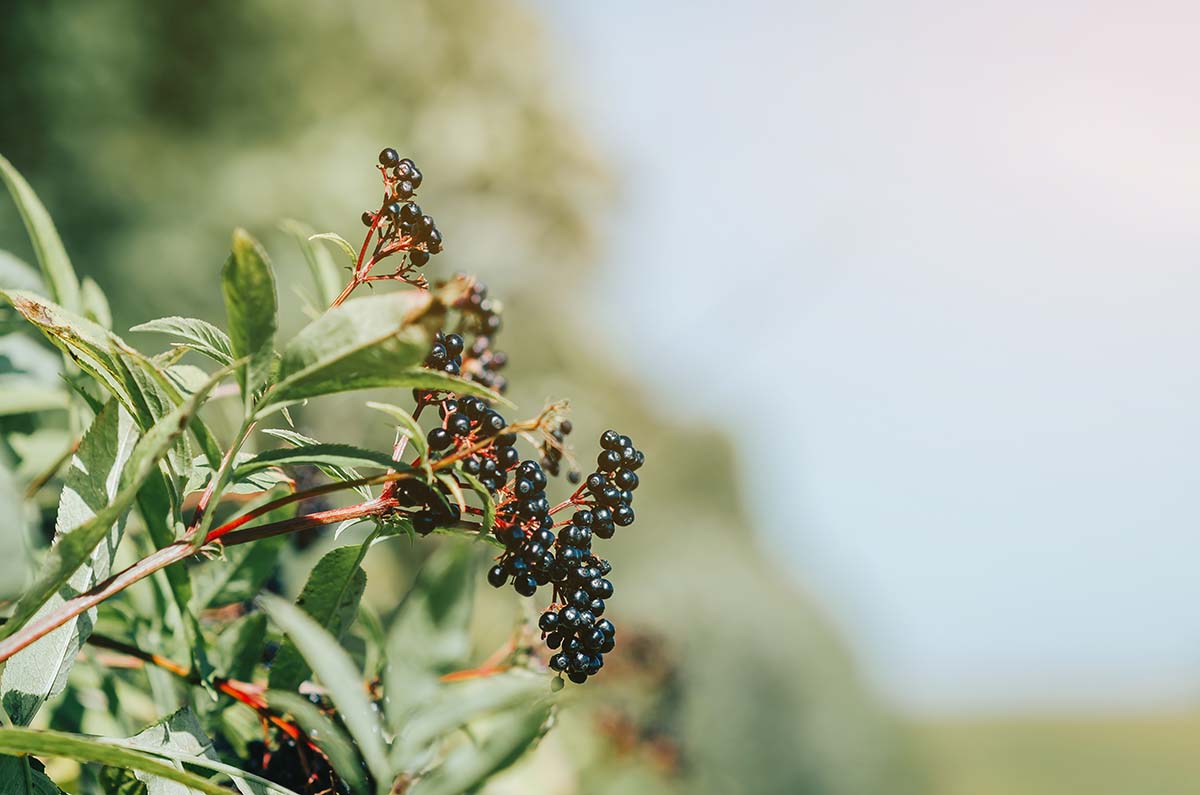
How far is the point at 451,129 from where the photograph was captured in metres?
3.40

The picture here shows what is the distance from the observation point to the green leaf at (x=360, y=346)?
35 centimetres

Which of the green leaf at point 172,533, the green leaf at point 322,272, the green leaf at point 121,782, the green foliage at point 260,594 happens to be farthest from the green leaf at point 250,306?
the green leaf at point 322,272

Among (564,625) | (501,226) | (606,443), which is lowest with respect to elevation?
(564,625)

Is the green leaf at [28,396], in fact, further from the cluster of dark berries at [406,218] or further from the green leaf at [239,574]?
the cluster of dark berries at [406,218]

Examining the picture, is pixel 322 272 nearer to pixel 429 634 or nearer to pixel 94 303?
pixel 94 303

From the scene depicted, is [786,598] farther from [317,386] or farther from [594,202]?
[317,386]

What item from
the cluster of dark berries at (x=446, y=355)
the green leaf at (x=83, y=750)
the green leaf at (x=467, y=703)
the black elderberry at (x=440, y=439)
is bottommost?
the green leaf at (x=83, y=750)

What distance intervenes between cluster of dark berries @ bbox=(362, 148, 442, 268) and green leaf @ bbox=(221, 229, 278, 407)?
0.16 meters

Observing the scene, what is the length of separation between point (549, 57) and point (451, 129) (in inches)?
55.6

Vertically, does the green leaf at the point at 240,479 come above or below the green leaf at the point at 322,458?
above

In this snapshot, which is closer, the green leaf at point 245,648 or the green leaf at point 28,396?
the green leaf at point 245,648

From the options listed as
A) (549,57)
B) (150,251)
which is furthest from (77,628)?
(549,57)

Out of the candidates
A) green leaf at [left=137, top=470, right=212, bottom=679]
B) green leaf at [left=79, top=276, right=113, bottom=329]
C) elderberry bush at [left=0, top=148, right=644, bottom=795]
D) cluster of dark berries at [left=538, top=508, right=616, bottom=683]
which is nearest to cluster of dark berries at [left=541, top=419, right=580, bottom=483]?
elderberry bush at [left=0, top=148, right=644, bottom=795]

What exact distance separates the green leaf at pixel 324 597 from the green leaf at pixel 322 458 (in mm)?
69
